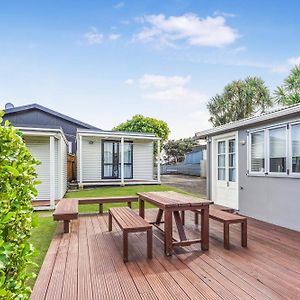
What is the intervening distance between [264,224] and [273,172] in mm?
1182

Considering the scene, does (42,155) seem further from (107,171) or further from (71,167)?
(71,167)

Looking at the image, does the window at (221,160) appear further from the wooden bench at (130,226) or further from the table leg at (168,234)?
the table leg at (168,234)

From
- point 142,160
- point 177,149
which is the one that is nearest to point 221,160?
point 142,160

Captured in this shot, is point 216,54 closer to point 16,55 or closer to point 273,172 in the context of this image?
point 273,172

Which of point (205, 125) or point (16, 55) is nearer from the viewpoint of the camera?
point (16, 55)

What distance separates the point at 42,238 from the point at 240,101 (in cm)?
2336

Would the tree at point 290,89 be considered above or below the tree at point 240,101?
below

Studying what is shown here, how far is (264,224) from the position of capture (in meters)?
5.71

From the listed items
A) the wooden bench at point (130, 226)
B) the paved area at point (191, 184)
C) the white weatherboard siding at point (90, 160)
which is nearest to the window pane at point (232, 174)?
the paved area at point (191, 184)

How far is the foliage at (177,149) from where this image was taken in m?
31.4

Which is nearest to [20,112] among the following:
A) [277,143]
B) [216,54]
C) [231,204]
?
[216,54]

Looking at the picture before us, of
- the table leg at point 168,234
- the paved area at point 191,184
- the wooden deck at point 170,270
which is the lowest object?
the paved area at point 191,184

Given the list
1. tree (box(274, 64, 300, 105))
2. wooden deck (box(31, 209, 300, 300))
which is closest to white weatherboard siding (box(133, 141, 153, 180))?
tree (box(274, 64, 300, 105))

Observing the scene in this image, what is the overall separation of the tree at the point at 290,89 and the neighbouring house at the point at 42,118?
11295 millimetres
